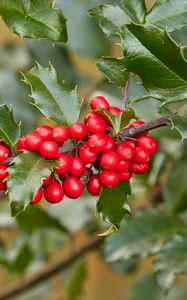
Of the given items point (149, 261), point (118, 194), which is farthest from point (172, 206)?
point (149, 261)

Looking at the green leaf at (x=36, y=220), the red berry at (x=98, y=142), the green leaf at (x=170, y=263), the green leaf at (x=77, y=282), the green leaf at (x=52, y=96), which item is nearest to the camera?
the red berry at (x=98, y=142)

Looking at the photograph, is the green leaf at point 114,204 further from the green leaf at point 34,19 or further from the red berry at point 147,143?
the green leaf at point 34,19

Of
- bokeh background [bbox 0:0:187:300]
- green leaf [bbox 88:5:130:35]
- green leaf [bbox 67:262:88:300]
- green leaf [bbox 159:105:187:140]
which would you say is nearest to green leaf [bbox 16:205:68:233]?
bokeh background [bbox 0:0:187:300]

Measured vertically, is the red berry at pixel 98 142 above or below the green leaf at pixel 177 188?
above

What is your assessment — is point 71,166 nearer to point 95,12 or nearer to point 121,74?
point 121,74

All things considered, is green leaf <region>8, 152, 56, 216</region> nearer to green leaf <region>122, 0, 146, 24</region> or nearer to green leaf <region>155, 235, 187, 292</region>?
green leaf <region>122, 0, 146, 24</region>

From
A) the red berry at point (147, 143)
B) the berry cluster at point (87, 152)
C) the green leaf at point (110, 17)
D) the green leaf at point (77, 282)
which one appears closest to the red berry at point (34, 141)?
the berry cluster at point (87, 152)
